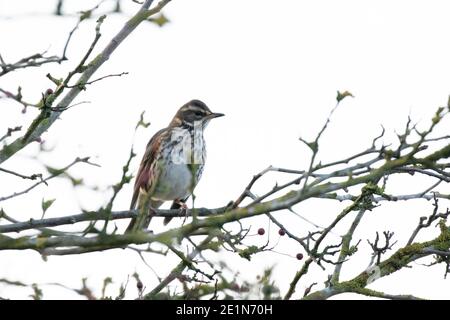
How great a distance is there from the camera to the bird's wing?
1052 cm

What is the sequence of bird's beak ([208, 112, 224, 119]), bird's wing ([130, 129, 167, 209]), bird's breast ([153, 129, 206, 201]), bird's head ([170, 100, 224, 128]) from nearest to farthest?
bird's breast ([153, 129, 206, 201]) < bird's wing ([130, 129, 167, 209]) < bird's head ([170, 100, 224, 128]) < bird's beak ([208, 112, 224, 119])

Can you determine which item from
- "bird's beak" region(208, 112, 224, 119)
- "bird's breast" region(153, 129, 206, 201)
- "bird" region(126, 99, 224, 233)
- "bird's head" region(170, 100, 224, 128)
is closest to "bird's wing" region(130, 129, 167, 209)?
"bird" region(126, 99, 224, 233)

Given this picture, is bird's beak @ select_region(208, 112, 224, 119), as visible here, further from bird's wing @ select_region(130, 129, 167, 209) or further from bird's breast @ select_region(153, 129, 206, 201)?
bird's wing @ select_region(130, 129, 167, 209)

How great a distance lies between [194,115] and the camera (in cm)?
1139

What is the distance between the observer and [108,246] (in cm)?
442

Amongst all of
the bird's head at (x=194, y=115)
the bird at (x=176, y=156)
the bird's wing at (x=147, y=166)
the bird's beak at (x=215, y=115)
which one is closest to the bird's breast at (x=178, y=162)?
the bird at (x=176, y=156)

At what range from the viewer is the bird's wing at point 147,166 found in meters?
10.5

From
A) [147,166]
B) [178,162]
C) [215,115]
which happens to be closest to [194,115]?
[215,115]

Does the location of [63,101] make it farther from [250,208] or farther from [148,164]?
[250,208]

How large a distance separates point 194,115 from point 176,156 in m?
1.03


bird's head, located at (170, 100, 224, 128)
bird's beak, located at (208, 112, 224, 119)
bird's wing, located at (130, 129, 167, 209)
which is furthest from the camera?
bird's beak, located at (208, 112, 224, 119)

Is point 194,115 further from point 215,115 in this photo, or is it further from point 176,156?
point 176,156
